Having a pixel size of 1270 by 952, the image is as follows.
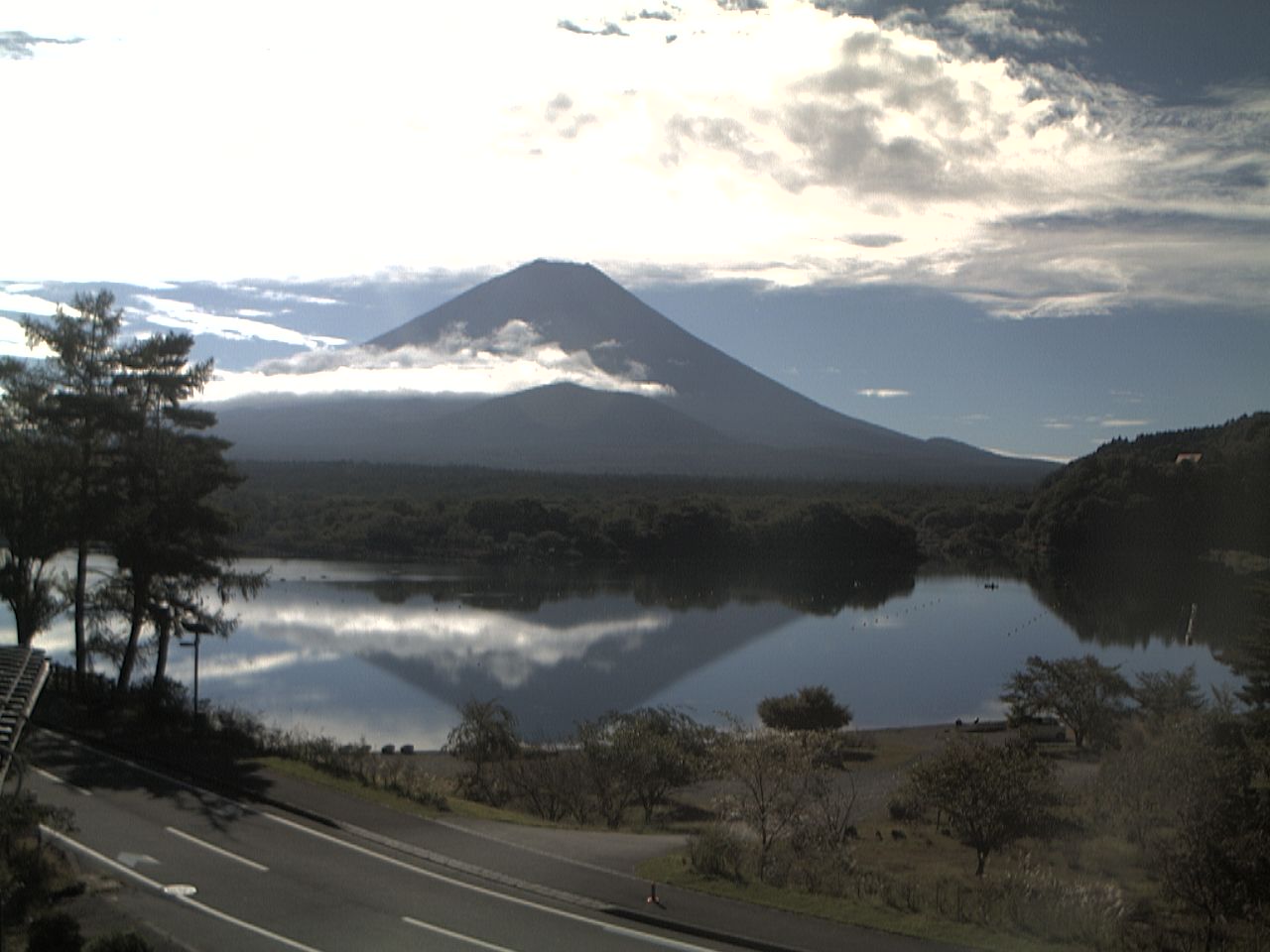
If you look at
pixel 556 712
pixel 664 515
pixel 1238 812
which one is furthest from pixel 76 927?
pixel 664 515

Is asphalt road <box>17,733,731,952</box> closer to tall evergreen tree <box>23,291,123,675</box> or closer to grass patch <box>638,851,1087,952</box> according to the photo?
grass patch <box>638,851,1087,952</box>

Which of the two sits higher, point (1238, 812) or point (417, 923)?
point (1238, 812)

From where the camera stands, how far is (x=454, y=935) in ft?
32.3

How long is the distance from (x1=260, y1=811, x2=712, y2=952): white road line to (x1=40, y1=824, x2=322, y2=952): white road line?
205cm

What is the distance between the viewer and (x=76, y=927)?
8633mm

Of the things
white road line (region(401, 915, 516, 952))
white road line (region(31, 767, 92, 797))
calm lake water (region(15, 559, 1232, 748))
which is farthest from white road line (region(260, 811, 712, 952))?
calm lake water (region(15, 559, 1232, 748))

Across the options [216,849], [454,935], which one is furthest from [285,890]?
[454,935]

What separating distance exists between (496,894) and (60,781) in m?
7.29

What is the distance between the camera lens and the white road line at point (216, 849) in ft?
38.4

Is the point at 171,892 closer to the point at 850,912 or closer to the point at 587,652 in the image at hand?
the point at 850,912

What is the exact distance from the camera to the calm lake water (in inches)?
1277

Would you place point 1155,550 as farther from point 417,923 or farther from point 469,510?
point 417,923

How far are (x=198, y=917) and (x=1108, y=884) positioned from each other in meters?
9.40

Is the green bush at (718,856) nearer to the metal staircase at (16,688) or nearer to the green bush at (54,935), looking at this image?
the green bush at (54,935)
